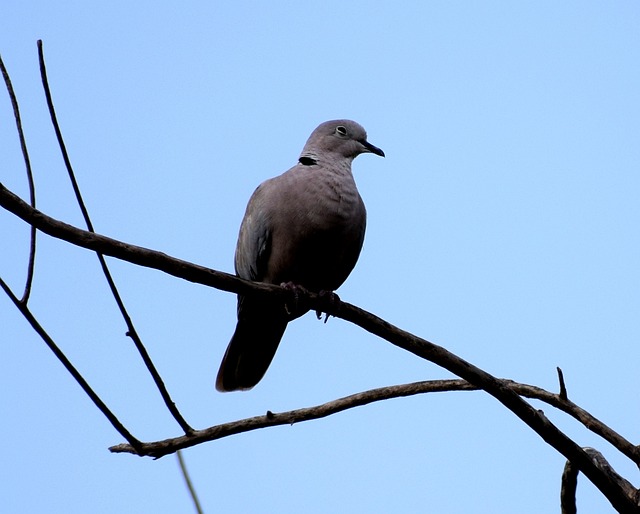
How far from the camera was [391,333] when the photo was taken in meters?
3.33

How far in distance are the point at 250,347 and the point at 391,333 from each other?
2171 millimetres

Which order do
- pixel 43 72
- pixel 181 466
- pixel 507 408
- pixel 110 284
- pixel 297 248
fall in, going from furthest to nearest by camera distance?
1. pixel 297 248
2. pixel 507 408
3. pixel 110 284
4. pixel 43 72
5. pixel 181 466

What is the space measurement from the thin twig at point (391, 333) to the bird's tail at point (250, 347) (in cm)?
174

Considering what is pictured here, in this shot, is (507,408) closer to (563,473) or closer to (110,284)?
(563,473)

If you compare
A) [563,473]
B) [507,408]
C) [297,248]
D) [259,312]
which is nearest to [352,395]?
[507,408]

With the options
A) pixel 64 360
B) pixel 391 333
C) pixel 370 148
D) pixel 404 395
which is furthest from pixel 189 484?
pixel 370 148

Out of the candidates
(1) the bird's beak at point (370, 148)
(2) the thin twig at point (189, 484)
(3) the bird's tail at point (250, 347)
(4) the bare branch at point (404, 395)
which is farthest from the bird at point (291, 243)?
(2) the thin twig at point (189, 484)

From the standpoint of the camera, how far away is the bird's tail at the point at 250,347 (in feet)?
17.3

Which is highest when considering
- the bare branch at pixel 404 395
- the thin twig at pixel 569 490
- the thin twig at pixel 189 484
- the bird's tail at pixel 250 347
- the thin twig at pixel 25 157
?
the bird's tail at pixel 250 347

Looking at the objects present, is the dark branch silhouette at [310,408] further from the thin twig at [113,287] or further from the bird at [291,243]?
the bird at [291,243]

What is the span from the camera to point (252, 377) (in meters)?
5.40

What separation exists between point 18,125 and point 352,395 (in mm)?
1611

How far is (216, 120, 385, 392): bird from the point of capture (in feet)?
15.9

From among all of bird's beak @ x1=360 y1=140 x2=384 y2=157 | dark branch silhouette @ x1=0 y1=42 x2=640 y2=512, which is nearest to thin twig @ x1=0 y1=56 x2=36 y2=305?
dark branch silhouette @ x1=0 y1=42 x2=640 y2=512
